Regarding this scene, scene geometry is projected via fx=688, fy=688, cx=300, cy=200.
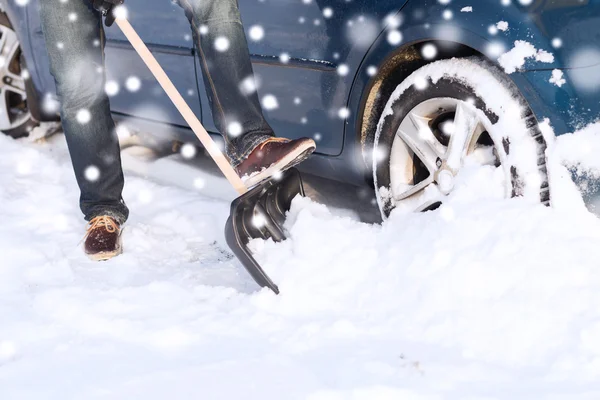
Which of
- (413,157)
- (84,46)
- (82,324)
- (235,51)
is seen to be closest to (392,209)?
(413,157)

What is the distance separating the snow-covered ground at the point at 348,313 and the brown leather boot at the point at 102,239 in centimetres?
4

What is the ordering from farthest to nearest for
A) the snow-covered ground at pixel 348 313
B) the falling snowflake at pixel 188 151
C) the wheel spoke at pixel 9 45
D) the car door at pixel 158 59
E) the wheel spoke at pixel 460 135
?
the wheel spoke at pixel 9 45 < the falling snowflake at pixel 188 151 < the car door at pixel 158 59 < the wheel spoke at pixel 460 135 < the snow-covered ground at pixel 348 313

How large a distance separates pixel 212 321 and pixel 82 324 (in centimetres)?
39

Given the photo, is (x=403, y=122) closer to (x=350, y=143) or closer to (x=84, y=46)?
(x=350, y=143)

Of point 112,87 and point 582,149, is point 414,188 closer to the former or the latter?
point 582,149

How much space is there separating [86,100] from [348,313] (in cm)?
128

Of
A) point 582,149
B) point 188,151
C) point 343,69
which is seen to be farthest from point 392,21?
point 188,151

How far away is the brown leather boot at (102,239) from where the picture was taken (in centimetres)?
254

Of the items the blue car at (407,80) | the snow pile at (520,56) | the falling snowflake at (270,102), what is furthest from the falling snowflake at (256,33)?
the snow pile at (520,56)

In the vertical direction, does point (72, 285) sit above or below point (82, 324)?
above

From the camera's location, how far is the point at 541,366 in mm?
1676

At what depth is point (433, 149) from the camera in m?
2.26

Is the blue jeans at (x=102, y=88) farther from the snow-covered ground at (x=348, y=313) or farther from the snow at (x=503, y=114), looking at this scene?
the snow at (x=503, y=114)

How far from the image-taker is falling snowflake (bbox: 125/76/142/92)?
315 cm
